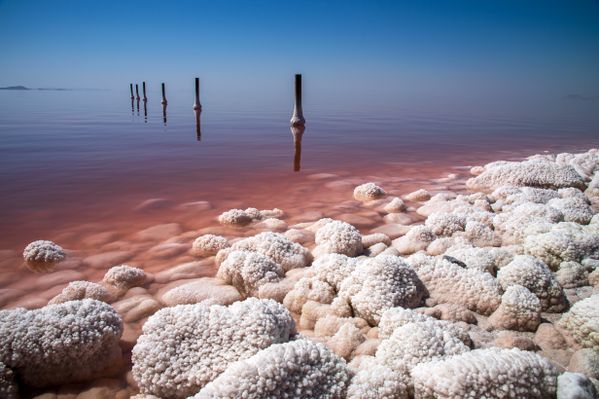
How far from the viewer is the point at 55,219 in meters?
5.27

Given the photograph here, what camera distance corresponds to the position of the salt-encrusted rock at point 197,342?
1967mm

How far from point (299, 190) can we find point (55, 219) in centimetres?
380

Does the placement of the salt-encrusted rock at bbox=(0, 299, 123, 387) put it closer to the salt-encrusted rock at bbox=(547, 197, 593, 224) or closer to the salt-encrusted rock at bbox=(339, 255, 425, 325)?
the salt-encrusted rock at bbox=(339, 255, 425, 325)

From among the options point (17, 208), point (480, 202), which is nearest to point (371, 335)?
point (480, 202)

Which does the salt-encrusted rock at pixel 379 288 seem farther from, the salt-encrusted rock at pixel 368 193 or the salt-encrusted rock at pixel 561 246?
the salt-encrusted rock at pixel 368 193

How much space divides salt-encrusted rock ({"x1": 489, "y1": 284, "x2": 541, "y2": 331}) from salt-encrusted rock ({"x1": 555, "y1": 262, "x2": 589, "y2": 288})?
2.03ft

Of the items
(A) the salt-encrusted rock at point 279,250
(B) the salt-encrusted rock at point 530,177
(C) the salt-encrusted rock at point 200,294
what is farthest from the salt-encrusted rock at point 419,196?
(C) the salt-encrusted rock at point 200,294

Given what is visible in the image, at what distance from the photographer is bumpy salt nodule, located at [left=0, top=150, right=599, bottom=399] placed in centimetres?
182

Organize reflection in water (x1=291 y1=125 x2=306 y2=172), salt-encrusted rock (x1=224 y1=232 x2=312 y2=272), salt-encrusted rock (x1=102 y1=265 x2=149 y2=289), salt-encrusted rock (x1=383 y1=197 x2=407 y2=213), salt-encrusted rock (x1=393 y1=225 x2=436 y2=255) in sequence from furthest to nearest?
reflection in water (x1=291 y1=125 x2=306 y2=172)
salt-encrusted rock (x1=383 y1=197 x2=407 y2=213)
salt-encrusted rock (x1=393 y1=225 x2=436 y2=255)
salt-encrusted rock (x1=224 y1=232 x2=312 y2=272)
salt-encrusted rock (x1=102 y1=265 x2=149 y2=289)

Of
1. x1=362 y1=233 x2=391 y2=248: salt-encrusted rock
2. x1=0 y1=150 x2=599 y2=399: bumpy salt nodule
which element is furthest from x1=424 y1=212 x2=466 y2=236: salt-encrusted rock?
x1=362 y1=233 x2=391 y2=248: salt-encrusted rock

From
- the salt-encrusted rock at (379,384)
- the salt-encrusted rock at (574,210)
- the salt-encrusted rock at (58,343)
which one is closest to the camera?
the salt-encrusted rock at (379,384)

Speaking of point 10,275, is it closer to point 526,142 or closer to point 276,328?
point 276,328

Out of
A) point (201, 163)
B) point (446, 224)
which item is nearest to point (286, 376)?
point (446, 224)

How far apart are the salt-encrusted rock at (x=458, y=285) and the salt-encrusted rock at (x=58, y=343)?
2245 mm
